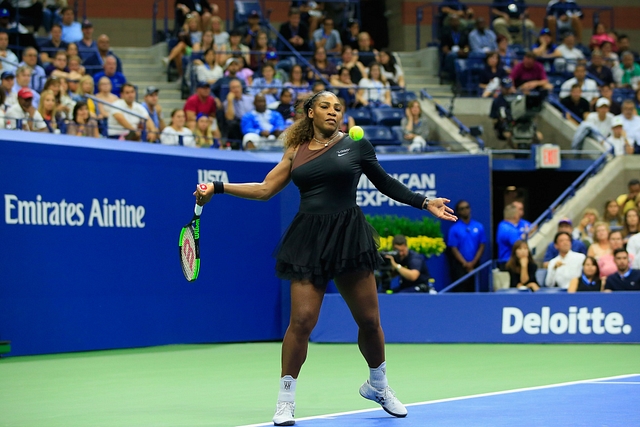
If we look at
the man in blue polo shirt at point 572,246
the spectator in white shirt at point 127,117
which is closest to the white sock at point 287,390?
the spectator in white shirt at point 127,117

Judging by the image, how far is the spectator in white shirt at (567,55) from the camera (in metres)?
20.6

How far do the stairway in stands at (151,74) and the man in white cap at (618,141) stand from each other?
6.89 metres

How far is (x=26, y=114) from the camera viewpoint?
12.3m

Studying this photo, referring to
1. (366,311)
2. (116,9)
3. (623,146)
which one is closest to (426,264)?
(623,146)

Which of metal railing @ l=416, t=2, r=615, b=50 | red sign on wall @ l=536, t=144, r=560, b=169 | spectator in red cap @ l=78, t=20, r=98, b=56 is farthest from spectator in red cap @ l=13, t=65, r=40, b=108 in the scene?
metal railing @ l=416, t=2, r=615, b=50

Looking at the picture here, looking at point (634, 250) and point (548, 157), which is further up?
point (548, 157)

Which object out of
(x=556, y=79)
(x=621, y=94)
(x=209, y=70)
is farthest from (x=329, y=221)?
(x=556, y=79)

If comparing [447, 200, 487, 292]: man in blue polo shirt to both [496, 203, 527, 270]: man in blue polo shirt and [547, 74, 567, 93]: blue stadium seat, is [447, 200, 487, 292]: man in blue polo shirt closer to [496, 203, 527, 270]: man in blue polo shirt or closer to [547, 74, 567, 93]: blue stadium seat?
[496, 203, 527, 270]: man in blue polo shirt

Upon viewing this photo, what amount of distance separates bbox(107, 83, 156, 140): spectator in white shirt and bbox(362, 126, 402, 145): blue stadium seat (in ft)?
11.3

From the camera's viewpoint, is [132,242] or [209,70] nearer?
[132,242]

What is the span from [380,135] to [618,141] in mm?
4047

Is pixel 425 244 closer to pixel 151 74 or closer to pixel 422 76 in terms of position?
pixel 151 74

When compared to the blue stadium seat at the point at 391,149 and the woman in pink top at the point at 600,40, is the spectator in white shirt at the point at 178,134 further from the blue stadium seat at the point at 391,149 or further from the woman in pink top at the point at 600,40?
the woman in pink top at the point at 600,40

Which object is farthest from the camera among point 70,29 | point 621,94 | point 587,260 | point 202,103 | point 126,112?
point 621,94
